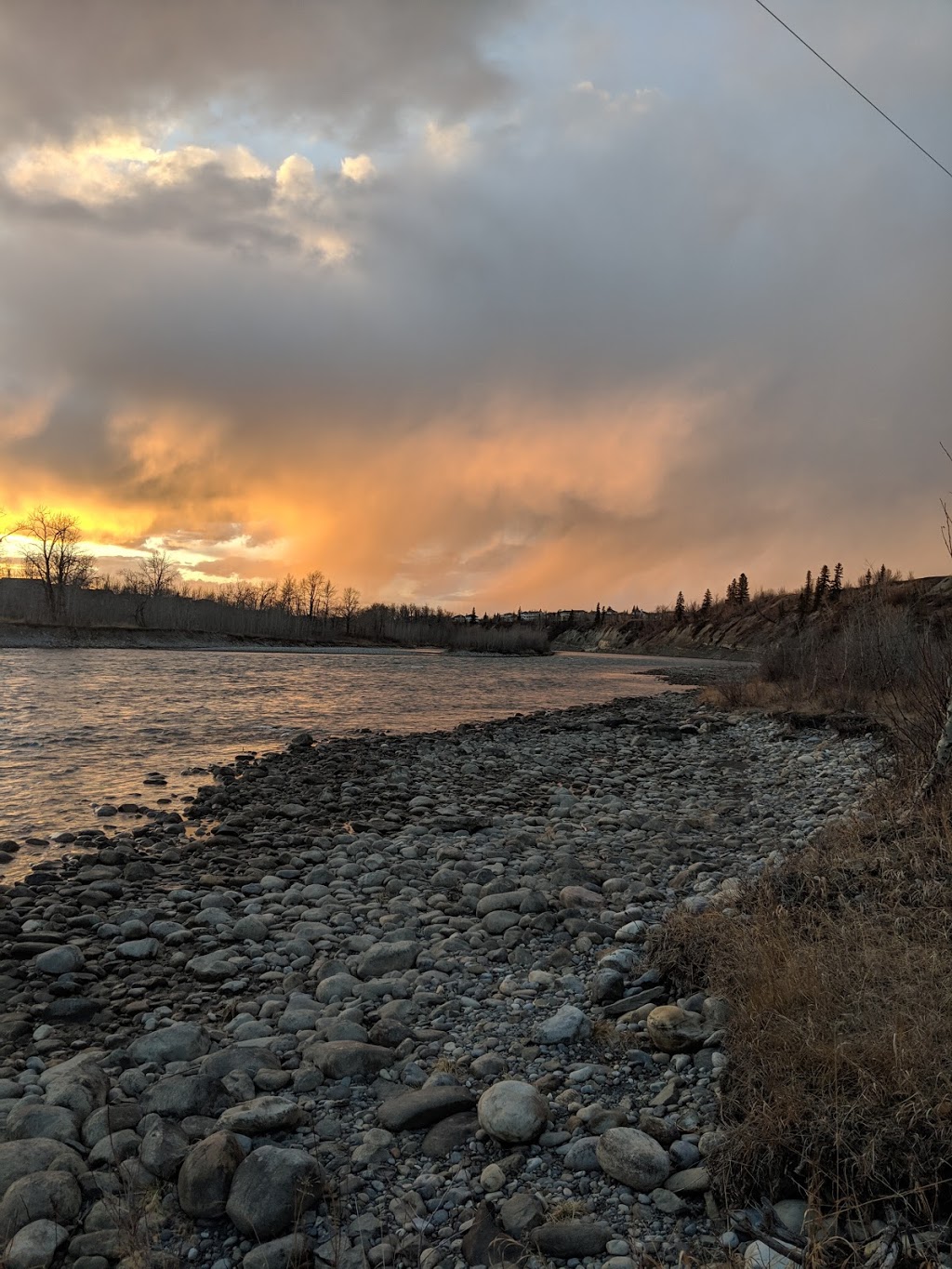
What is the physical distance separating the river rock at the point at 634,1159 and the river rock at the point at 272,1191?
1212 mm

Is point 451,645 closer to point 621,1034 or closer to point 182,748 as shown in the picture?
point 182,748

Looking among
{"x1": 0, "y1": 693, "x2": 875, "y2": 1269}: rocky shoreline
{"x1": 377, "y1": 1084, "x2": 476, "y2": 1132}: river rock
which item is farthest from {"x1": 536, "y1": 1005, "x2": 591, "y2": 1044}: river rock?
{"x1": 377, "y1": 1084, "x2": 476, "y2": 1132}: river rock

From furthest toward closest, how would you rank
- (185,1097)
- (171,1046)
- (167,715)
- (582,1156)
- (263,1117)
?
(167,715) < (171,1046) < (185,1097) < (263,1117) < (582,1156)

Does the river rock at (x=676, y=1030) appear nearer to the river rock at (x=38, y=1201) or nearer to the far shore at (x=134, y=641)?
the river rock at (x=38, y=1201)

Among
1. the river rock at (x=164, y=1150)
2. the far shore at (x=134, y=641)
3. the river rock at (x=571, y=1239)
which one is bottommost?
the river rock at (x=164, y=1150)

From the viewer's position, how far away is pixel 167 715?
2086cm

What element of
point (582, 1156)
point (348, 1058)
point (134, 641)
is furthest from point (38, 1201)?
point (134, 641)

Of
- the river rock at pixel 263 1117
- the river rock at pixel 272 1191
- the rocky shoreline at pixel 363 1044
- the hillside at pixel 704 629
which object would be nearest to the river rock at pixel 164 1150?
the rocky shoreline at pixel 363 1044

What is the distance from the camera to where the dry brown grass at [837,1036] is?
2596mm

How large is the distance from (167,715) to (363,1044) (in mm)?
18726

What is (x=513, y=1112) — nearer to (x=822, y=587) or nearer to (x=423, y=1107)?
(x=423, y=1107)

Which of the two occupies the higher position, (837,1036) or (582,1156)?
(837,1036)

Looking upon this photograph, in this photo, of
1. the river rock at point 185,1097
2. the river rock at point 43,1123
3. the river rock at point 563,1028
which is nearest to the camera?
the river rock at point 43,1123

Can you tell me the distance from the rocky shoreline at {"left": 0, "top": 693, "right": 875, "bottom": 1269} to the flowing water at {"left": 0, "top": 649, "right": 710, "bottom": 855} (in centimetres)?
234
